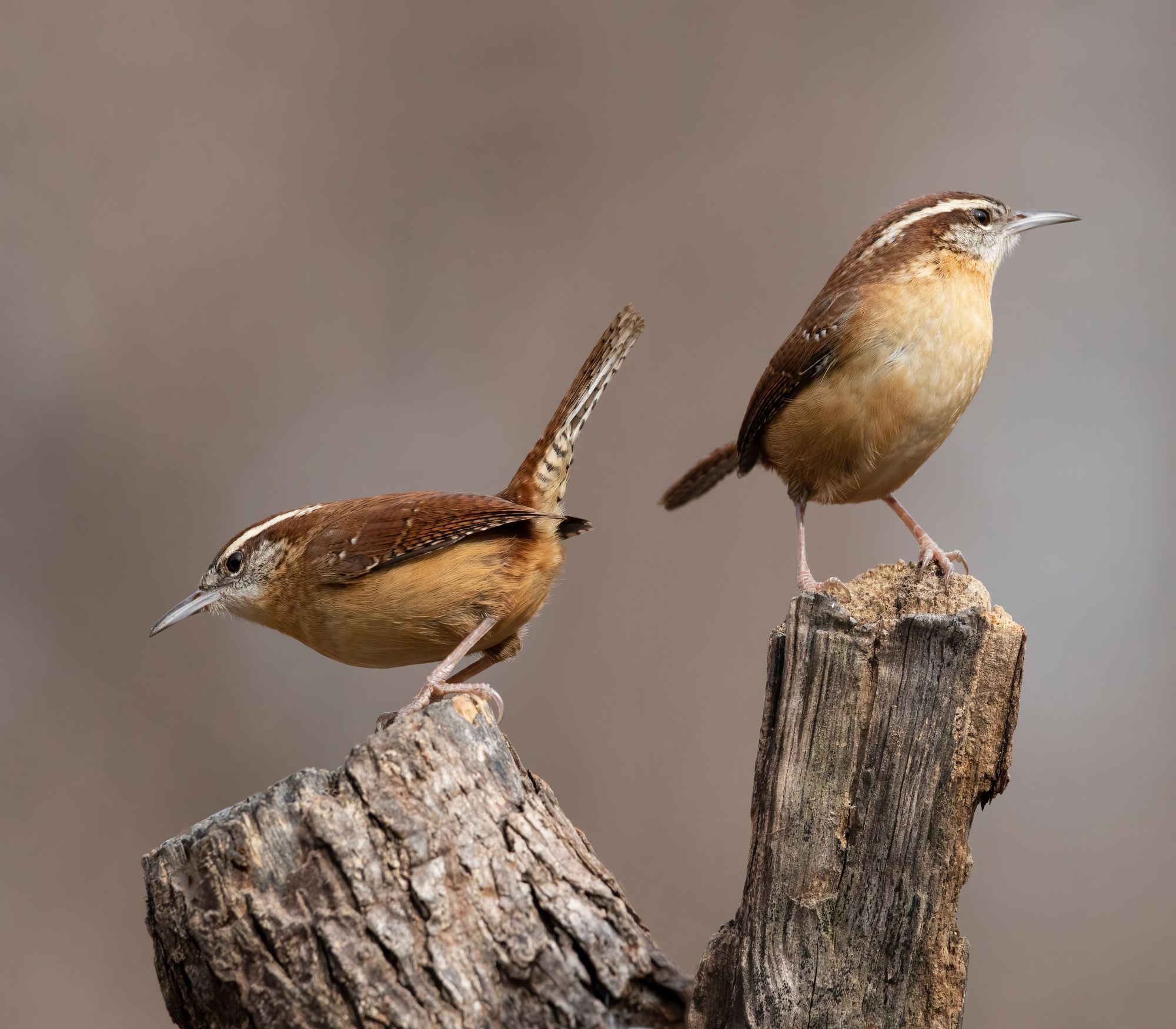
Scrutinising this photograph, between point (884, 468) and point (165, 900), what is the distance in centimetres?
211

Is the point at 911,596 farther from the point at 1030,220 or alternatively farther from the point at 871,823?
the point at 1030,220

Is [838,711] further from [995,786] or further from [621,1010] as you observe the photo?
[621,1010]

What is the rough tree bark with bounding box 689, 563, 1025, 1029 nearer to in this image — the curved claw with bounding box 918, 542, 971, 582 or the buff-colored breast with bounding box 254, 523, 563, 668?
the curved claw with bounding box 918, 542, 971, 582

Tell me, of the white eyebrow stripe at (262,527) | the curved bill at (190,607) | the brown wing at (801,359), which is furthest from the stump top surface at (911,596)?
the curved bill at (190,607)

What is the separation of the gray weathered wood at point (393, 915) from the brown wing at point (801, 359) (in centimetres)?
147

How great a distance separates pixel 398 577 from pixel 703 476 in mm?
1218

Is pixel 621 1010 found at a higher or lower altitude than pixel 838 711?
lower

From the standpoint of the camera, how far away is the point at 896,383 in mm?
2947

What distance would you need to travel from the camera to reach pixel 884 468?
121 inches

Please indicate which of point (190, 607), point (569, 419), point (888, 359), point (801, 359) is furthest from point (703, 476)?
point (190, 607)

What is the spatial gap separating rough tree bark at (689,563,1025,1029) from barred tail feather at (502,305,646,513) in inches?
54.4

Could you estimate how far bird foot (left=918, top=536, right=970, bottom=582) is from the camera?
2.63 metres

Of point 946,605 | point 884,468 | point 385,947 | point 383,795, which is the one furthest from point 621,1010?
point 884,468

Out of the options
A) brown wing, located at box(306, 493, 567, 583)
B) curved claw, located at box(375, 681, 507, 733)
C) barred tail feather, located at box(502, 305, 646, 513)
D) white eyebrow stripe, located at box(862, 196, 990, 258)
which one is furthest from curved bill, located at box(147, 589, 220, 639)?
white eyebrow stripe, located at box(862, 196, 990, 258)
